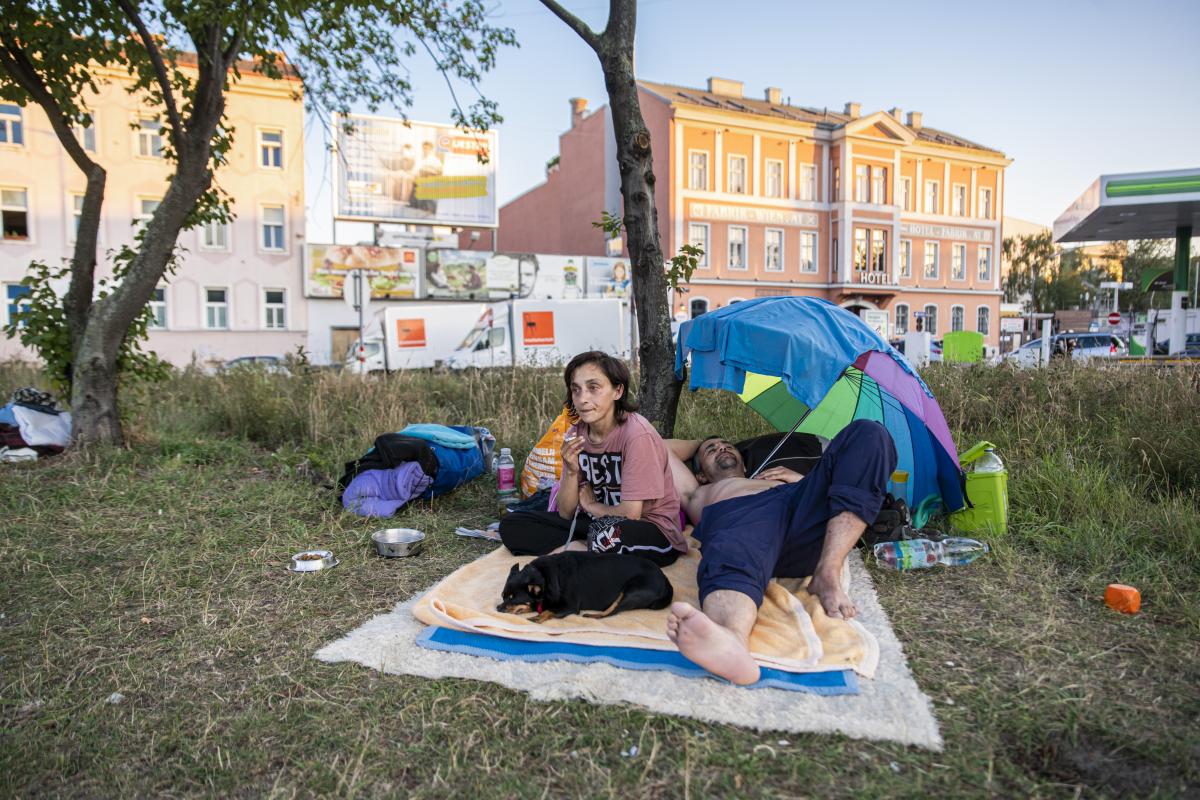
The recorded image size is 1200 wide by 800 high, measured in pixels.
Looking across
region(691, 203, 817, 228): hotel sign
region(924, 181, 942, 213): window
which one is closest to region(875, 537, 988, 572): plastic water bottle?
region(691, 203, 817, 228): hotel sign

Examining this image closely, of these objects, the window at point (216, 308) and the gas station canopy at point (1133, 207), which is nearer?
the gas station canopy at point (1133, 207)

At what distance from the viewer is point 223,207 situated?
277 inches

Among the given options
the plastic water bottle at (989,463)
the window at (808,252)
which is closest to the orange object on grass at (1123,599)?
the plastic water bottle at (989,463)

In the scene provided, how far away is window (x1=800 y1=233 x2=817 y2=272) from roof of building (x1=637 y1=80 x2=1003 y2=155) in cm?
479

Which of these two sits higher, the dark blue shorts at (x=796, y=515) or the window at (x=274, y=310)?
the window at (x=274, y=310)

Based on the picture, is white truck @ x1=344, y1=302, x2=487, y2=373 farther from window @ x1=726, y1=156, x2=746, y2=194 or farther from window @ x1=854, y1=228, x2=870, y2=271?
window @ x1=854, y1=228, x2=870, y2=271

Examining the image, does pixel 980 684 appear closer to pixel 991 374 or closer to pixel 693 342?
pixel 693 342

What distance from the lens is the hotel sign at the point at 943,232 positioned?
3478cm

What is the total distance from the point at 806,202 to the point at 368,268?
1921 centimetres

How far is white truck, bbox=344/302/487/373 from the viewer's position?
67.3 ft

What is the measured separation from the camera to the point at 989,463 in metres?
3.96

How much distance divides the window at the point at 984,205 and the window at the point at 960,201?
763 mm

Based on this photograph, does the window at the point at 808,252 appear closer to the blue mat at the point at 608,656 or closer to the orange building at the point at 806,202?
the orange building at the point at 806,202

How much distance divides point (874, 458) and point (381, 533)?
262 centimetres
